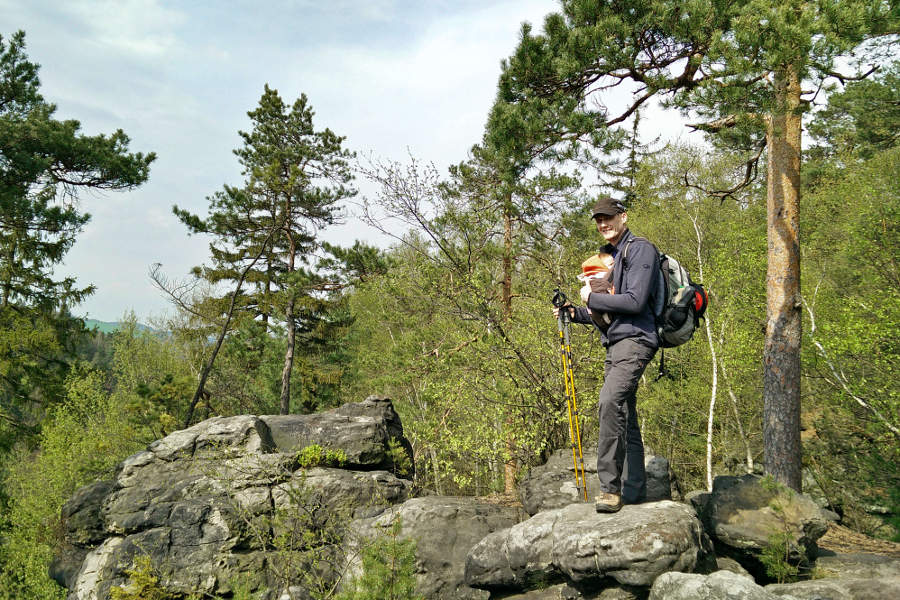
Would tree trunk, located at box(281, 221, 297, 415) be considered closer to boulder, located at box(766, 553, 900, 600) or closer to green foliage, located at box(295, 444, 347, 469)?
green foliage, located at box(295, 444, 347, 469)

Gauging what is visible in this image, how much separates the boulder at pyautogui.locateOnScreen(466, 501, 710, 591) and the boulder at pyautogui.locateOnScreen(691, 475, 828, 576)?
1.41 feet

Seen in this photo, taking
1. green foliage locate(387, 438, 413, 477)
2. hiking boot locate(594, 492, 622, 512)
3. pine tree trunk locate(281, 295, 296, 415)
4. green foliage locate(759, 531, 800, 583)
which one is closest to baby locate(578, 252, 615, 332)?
hiking boot locate(594, 492, 622, 512)

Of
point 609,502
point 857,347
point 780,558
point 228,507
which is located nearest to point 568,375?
point 609,502

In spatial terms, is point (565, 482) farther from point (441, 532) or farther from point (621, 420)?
point (621, 420)

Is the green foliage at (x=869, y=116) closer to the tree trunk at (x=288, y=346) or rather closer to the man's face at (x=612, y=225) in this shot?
the man's face at (x=612, y=225)

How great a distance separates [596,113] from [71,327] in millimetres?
16380

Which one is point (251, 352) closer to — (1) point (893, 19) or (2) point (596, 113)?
(2) point (596, 113)

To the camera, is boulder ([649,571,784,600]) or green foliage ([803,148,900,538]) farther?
green foliage ([803,148,900,538])

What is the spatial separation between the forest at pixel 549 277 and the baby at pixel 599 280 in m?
0.77

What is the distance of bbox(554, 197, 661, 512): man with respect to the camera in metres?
3.90

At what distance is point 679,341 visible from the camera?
407cm

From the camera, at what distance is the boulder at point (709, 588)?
10.2 ft

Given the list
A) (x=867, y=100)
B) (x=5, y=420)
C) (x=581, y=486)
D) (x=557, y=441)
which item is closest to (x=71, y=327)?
(x=5, y=420)

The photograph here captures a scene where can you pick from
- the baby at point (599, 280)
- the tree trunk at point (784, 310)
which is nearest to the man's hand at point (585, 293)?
the baby at point (599, 280)
